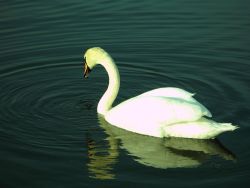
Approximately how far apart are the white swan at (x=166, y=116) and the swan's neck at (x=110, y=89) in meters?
0.27

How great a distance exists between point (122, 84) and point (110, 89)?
121 cm

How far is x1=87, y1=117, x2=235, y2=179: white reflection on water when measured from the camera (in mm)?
9320

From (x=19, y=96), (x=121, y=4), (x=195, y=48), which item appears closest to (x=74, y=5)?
(x=121, y=4)

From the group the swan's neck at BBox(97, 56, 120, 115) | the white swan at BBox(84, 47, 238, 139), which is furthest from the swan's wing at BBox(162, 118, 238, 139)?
the swan's neck at BBox(97, 56, 120, 115)

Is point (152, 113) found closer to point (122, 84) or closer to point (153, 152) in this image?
point (153, 152)

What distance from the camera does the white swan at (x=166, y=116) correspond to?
979 centimetres

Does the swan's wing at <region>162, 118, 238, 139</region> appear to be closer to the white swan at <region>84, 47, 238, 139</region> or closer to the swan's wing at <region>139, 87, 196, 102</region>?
the white swan at <region>84, 47, 238, 139</region>

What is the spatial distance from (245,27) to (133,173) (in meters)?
6.80

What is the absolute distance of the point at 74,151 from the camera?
9820 millimetres

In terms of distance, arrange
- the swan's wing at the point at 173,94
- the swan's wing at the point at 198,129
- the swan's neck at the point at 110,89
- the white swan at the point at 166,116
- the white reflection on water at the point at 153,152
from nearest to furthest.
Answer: the white reflection on water at the point at 153,152
the swan's wing at the point at 198,129
the white swan at the point at 166,116
the swan's wing at the point at 173,94
the swan's neck at the point at 110,89

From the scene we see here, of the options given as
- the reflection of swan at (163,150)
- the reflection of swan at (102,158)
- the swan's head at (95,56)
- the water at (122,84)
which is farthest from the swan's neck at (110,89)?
the reflection of swan at (102,158)

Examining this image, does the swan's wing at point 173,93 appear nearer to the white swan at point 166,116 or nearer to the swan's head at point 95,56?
the white swan at point 166,116

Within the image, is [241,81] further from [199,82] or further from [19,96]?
[19,96]

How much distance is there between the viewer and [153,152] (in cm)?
976
